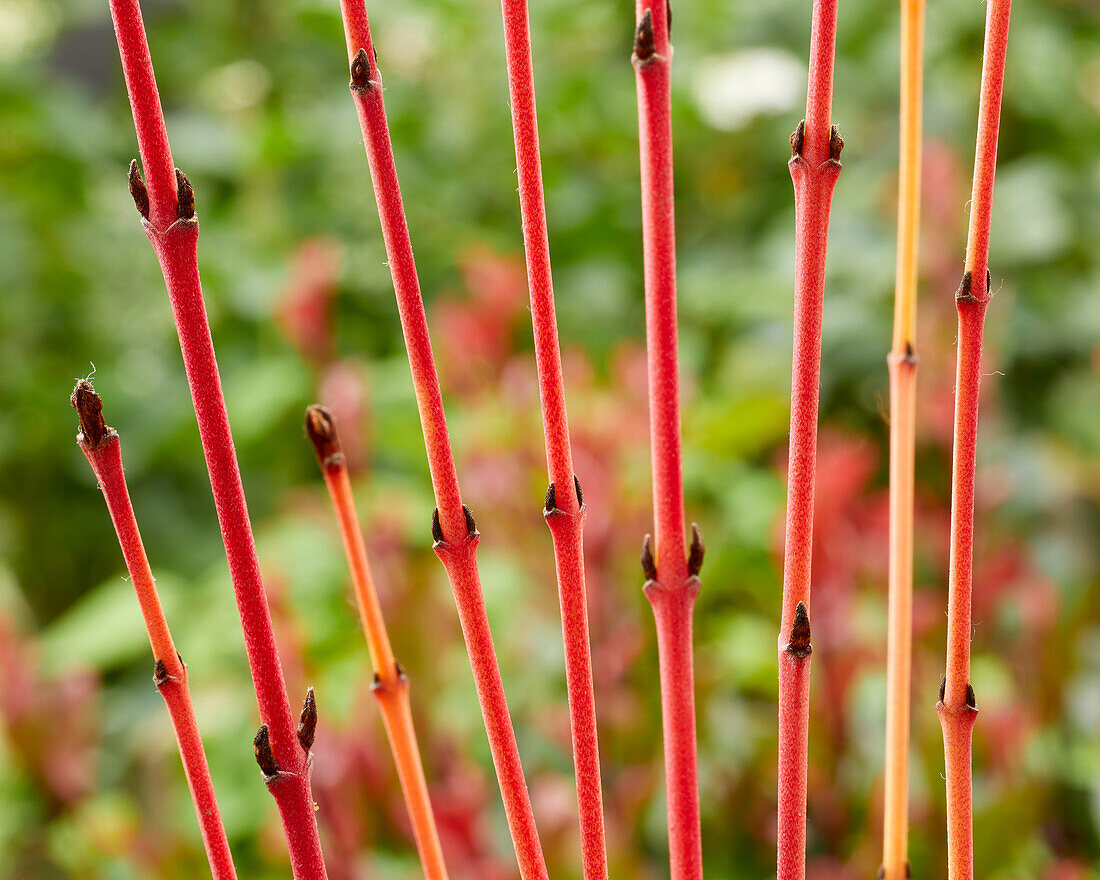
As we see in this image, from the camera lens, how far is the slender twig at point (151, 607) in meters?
0.18

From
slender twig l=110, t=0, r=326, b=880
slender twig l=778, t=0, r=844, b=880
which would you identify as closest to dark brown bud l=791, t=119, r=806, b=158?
slender twig l=778, t=0, r=844, b=880

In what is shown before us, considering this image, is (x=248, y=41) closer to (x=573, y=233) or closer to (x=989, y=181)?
(x=573, y=233)

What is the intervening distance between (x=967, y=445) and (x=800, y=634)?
45mm

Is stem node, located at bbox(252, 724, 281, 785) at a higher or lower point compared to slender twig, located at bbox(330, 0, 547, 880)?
lower

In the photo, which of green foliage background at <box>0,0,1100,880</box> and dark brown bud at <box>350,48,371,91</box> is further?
green foliage background at <box>0,0,1100,880</box>

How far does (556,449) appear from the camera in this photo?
0.65ft

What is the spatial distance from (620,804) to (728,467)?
0.45 m

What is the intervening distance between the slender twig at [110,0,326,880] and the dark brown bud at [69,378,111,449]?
0.05ft

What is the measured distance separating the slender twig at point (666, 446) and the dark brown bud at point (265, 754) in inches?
2.8

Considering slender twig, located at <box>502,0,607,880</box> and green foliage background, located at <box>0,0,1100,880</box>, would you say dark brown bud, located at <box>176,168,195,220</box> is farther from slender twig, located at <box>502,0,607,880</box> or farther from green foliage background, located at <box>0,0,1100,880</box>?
green foliage background, located at <box>0,0,1100,880</box>

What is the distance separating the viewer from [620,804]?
615 millimetres

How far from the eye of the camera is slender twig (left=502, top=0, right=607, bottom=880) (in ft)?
0.61

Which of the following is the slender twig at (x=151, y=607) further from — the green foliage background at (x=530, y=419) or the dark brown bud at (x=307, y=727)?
the green foliage background at (x=530, y=419)

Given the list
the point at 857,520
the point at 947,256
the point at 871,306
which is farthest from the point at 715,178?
the point at 857,520
